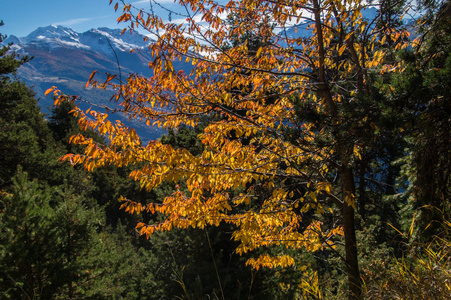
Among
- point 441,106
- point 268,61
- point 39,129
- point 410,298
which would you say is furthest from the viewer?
point 39,129

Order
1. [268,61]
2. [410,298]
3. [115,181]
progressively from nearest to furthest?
[410,298]
[268,61]
[115,181]

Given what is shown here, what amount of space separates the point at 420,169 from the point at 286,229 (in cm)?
207

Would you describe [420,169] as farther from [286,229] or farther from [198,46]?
[198,46]

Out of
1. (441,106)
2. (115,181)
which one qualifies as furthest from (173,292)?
(115,181)

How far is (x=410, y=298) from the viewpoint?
6.88 ft

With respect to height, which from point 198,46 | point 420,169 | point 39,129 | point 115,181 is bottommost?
point 420,169

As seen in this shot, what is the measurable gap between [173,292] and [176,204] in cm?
517

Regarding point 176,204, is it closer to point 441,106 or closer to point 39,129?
point 441,106


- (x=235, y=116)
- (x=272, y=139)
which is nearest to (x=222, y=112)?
(x=235, y=116)

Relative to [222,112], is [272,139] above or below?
below

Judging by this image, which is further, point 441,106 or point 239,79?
point 239,79

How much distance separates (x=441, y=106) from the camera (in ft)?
9.70

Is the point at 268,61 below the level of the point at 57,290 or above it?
above

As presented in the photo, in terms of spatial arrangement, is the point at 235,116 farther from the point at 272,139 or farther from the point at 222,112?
the point at 272,139
